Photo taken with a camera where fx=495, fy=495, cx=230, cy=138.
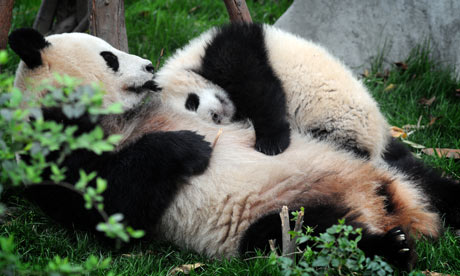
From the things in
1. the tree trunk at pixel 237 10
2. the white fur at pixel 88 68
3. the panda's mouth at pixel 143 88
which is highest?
the tree trunk at pixel 237 10

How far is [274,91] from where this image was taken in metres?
3.18

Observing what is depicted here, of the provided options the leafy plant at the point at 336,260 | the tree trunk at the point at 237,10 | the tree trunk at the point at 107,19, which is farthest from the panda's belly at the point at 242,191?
the tree trunk at the point at 237,10

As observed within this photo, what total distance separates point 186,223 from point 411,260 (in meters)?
1.20

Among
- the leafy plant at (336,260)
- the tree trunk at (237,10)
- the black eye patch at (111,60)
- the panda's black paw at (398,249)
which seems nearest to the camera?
the leafy plant at (336,260)

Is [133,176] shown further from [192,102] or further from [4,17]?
[4,17]

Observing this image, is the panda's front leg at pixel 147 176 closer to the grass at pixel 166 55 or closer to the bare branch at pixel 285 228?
the grass at pixel 166 55

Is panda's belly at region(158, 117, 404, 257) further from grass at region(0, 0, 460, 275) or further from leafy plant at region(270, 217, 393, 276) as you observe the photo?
leafy plant at region(270, 217, 393, 276)

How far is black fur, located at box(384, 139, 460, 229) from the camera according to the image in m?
3.26

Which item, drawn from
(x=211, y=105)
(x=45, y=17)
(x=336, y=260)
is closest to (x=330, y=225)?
(x=336, y=260)

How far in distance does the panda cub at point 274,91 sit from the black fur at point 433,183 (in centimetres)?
16

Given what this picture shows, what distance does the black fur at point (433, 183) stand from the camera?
128 inches

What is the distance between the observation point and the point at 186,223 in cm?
278

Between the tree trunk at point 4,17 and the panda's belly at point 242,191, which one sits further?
the tree trunk at point 4,17

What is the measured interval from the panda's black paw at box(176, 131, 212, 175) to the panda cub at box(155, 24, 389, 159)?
345mm
